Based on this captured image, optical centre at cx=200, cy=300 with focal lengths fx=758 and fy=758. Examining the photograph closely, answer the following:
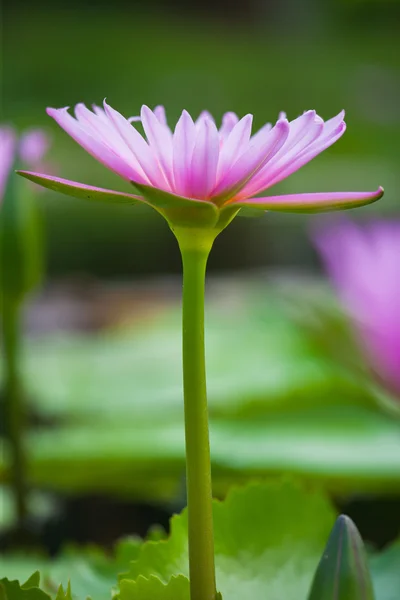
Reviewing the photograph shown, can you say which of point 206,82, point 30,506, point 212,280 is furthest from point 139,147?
point 206,82

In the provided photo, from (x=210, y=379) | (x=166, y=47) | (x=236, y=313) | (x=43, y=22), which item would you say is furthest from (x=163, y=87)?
(x=210, y=379)

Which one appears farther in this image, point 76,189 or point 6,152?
point 6,152

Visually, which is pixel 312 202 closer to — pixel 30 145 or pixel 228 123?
pixel 228 123

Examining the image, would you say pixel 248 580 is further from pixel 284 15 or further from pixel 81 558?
pixel 284 15

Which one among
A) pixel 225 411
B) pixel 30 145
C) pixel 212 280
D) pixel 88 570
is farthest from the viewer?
pixel 212 280

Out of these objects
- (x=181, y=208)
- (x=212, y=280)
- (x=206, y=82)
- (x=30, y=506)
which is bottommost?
(x=30, y=506)

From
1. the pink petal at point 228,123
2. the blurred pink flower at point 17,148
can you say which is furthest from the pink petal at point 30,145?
the pink petal at point 228,123

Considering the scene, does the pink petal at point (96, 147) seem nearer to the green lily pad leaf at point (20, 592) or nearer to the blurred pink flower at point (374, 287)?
the green lily pad leaf at point (20, 592)
